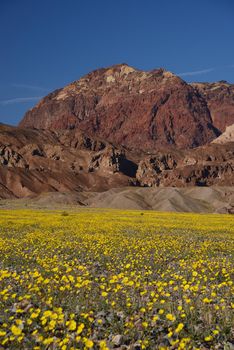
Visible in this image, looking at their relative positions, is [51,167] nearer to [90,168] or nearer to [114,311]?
[90,168]

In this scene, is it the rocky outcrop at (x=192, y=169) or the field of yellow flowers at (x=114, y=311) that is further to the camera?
the rocky outcrop at (x=192, y=169)

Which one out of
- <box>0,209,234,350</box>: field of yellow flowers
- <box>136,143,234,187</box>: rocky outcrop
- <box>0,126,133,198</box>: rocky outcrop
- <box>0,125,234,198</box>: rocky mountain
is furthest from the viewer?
<box>136,143,234,187</box>: rocky outcrop

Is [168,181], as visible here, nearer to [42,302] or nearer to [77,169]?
[77,169]

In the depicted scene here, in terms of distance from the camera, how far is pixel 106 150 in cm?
19288

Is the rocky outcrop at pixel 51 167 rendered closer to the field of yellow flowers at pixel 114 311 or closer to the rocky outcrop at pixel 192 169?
the rocky outcrop at pixel 192 169

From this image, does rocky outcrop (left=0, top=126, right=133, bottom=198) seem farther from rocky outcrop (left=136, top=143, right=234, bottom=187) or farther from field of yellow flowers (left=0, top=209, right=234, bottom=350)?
field of yellow flowers (left=0, top=209, right=234, bottom=350)

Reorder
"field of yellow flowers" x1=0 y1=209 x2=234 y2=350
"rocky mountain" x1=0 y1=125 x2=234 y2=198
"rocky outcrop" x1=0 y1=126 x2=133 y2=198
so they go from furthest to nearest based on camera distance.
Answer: "rocky mountain" x1=0 y1=125 x2=234 y2=198, "rocky outcrop" x1=0 y1=126 x2=133 y2=198, "field of yellow flowers" x1=0 y1=209 x2=234 y2=350

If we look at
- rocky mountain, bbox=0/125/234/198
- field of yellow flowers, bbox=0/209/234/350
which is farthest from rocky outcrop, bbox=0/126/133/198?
field of yellow flowers, bbox=0/209/234/350

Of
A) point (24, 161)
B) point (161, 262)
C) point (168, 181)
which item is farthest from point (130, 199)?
point (161, 262)

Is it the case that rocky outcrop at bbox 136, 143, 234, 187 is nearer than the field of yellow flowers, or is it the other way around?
the field of yellow flowers

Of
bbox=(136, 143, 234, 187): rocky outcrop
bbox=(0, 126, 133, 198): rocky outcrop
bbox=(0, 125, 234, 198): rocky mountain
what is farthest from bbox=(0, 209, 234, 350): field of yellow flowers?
bbox=(136, 143, 234, 187): rocky outcrop

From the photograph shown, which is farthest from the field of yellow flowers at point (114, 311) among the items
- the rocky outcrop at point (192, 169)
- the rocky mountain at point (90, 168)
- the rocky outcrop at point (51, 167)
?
the rocky outcrop at point (192, 169)

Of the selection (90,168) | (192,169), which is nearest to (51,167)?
(90,168)

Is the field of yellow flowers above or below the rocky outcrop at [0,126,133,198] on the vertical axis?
below
